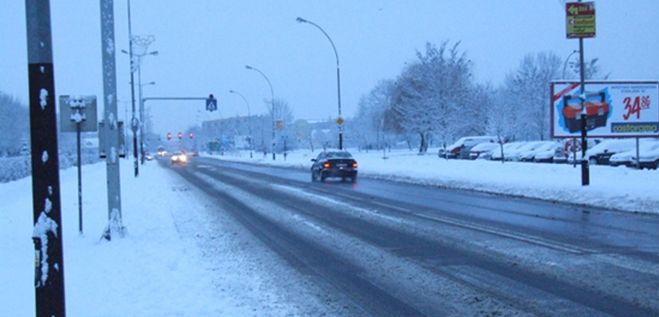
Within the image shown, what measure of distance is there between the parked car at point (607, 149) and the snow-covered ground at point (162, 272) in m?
28.8

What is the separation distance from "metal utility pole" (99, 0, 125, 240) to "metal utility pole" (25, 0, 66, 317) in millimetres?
8089

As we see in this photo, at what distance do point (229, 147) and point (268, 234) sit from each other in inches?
5131

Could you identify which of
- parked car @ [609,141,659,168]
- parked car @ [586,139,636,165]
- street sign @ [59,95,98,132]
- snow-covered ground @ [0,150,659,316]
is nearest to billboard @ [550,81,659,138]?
parked car @ [609,141,659,168]

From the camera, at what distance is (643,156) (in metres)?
33.0

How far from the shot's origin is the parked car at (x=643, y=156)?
107ft

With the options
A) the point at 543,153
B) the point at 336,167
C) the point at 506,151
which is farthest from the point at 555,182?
the point at 506,151

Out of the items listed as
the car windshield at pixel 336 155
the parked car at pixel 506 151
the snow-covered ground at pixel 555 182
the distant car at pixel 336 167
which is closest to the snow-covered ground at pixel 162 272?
the snow-covered ground at pixel 555 182

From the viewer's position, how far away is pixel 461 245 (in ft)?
38.4

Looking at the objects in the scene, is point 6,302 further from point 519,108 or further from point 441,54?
point 519,108

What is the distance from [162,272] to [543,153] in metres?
40.2

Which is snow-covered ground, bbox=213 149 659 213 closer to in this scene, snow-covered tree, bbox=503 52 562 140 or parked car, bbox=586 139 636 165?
parked car, bbox=586 139 636 165

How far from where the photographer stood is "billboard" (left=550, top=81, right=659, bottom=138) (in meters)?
30.7

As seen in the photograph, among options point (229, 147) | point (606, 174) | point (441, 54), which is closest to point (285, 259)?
point (606, 174)

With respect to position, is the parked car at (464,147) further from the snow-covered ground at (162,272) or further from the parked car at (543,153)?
the snow-covered ground at (162,272)
